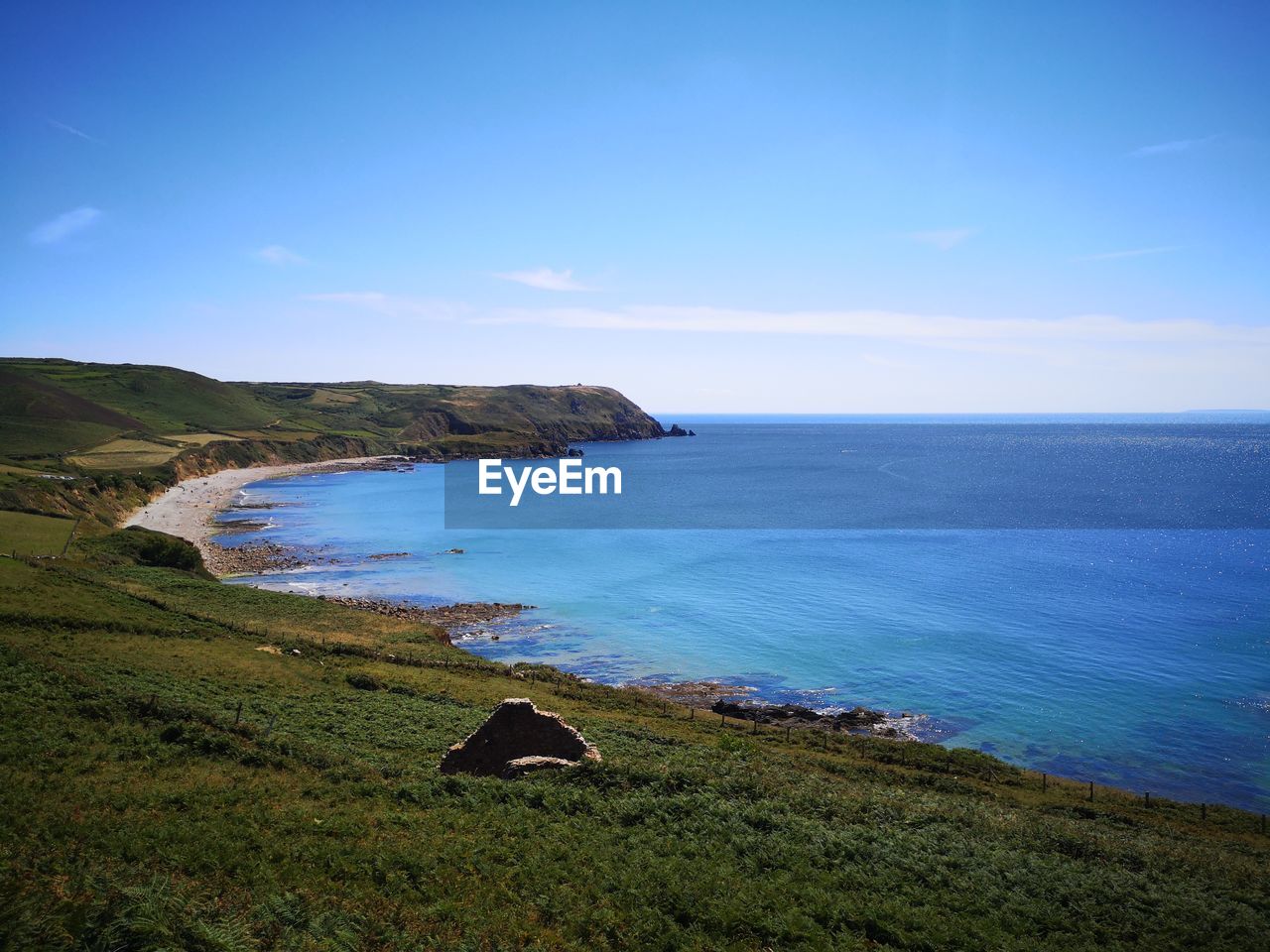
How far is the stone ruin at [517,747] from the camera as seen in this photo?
27.8 m

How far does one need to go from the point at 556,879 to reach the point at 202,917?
8168mm

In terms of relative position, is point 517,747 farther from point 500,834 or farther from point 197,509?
point 197,509

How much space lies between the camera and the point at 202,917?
530 inches

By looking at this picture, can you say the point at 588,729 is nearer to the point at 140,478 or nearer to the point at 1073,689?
the point at 1073,689

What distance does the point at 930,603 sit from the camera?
251 feet

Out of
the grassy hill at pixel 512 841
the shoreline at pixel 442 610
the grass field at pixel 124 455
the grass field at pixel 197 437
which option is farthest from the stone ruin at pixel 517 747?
the grass field at pixel 197 437

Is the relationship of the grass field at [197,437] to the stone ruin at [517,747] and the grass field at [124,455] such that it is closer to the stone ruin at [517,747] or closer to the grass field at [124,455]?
the grass field at [124,455]

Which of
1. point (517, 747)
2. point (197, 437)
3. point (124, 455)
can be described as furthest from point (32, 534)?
point (197, 437)

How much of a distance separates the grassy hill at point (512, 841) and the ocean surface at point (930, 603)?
1226cm

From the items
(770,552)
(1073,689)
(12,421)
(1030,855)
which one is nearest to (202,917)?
(1030,855)

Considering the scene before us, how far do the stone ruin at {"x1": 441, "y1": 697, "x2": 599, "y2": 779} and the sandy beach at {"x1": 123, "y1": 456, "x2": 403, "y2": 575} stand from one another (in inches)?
2657

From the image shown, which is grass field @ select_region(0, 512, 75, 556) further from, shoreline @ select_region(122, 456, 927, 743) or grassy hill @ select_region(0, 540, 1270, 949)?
grassy hill @ select_region(0, 540, 1270, 949)

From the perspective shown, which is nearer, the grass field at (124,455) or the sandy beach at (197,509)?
the sandy beach at (197,509)

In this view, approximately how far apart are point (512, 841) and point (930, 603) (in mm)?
66752
